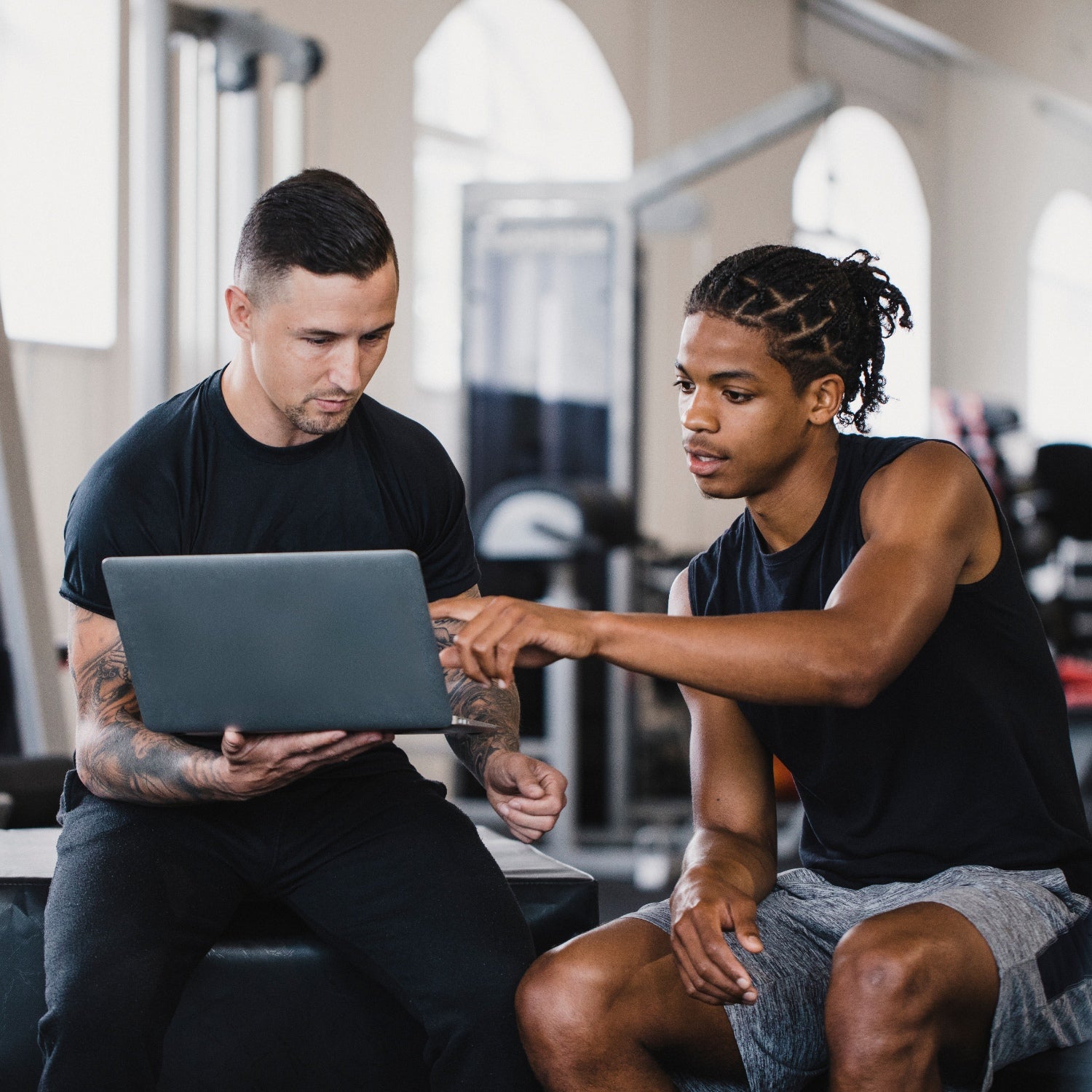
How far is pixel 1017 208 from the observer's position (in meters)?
8.59

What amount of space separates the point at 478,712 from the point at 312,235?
0.60m

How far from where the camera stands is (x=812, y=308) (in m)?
Result: 1.48

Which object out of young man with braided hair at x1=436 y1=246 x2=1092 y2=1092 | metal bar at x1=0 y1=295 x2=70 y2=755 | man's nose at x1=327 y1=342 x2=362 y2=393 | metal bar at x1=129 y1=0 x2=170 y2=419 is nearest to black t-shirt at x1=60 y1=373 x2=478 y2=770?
man's nose at x1=327 y1=342 x2=362 y2=393

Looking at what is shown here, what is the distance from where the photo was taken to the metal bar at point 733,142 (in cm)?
422

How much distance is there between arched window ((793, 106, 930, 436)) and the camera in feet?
24.2

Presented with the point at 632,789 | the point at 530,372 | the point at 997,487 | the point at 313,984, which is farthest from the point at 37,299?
the point at 997,487

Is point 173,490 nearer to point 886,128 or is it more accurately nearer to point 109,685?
point 109,685

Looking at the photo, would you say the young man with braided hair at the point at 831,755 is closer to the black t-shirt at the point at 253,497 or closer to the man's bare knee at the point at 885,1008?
the man's bare knee at the point at 885,1008

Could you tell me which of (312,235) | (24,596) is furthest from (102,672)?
(24,596)

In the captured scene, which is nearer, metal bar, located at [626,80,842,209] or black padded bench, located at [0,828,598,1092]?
black padded bench, located at [0,828,598,1092]

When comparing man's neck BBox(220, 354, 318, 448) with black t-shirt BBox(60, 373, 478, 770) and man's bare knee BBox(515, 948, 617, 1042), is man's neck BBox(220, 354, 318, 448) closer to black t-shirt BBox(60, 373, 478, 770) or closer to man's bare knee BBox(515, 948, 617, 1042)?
black t-shirt BBox(60, 373, 478, 770)

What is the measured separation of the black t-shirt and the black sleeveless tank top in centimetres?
48

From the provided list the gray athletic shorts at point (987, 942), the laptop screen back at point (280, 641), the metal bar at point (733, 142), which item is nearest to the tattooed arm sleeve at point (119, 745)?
the laptop screen back at point (280, 641)

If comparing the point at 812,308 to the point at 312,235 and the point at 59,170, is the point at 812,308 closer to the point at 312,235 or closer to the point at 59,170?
the point at 312,235
